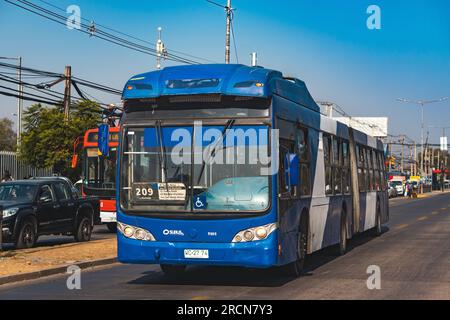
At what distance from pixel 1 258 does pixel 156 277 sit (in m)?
4.03

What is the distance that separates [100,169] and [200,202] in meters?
16.5

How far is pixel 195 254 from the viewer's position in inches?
485

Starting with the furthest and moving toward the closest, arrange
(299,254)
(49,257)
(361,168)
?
(361,168), (49,257), (299,254)

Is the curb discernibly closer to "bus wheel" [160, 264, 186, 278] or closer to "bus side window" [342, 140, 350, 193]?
"bus wheel" [160, 264, 186, 278]

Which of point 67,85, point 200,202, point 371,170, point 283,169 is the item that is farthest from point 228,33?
point 200,202

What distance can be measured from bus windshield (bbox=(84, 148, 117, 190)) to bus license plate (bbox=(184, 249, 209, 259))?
53.0 feet

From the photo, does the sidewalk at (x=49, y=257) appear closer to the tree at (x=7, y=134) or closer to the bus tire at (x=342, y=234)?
the bus tire at (x=342, y=234)

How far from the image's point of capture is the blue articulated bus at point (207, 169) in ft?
40.1

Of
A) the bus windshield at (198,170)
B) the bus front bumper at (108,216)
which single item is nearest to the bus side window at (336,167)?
the bus windshield at (198,170)

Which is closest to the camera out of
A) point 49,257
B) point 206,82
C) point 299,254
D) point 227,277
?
point 206,82

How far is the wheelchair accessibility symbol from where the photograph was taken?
12.3m

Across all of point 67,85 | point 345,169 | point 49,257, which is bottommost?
point 49,257

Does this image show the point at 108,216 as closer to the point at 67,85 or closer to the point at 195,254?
the point at 67,85

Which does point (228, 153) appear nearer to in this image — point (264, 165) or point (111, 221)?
point (264, 165)
